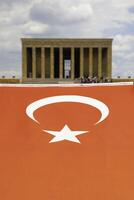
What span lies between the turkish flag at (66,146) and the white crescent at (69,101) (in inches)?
0.9

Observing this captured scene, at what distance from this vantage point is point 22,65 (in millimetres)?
62625

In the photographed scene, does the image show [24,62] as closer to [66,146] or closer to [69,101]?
[69,101]

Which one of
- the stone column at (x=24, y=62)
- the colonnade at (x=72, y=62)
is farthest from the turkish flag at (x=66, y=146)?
the stone column at (x=24, y=62)

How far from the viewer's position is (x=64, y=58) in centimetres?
6488

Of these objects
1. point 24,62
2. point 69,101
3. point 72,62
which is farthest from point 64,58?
point 69,101

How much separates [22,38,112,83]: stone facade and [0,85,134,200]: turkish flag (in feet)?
179

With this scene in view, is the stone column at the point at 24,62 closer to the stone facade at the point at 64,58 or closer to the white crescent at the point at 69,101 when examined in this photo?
the stone facade at the point at 64,58

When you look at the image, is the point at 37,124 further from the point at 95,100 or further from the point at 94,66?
the point at 94,66

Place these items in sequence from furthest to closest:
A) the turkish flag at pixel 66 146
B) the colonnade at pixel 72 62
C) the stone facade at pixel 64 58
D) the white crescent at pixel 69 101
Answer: the colonnade at pixel 72 62 → the stone facade at pixel 64 58 → the white crescent at pixel 69 101 → the turkish flag at pixel 66 146

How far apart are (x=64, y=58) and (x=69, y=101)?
60152mm

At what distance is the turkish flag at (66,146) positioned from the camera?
4398mm

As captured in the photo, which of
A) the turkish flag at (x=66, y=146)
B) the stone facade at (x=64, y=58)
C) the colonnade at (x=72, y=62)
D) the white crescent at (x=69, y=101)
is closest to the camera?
the turkish flag at (x=66, y=146)

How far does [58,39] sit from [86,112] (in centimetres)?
5498

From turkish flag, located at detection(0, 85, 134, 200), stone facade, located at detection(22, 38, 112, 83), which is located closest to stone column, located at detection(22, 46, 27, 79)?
stone facade, located at detection(22, 38, 112, 83)
